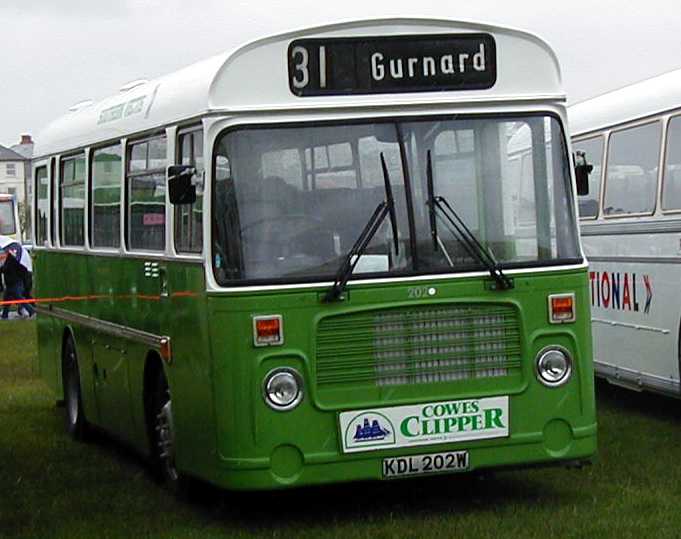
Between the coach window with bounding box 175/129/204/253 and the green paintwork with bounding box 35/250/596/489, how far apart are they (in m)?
0.14

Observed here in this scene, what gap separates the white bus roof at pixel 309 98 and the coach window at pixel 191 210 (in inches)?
5.6

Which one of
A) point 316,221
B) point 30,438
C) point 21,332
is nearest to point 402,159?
point 316,221

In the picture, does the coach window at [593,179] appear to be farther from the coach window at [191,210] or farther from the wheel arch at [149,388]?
the coach window at [191,210]

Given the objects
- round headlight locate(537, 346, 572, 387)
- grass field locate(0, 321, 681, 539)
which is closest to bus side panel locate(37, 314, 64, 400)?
grass field locate(0, 321, 681, 539)

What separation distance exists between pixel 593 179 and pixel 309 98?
693 centimetres

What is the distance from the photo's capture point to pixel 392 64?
35.9 ft

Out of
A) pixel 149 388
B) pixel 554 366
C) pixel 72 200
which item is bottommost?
pixel 149 388

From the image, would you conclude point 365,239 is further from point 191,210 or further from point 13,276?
point 13,276

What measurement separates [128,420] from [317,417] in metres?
3.28

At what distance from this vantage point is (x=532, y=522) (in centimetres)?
1065

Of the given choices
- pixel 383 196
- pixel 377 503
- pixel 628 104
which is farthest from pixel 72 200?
pixel 383 196

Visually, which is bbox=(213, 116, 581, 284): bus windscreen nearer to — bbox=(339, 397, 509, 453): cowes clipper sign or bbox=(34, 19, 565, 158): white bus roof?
bbox=(34, 19, 565, 158): white bus roof

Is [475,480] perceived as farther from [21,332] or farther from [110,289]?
[21,332]

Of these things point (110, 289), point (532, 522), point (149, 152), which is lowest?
point (532, 522)
